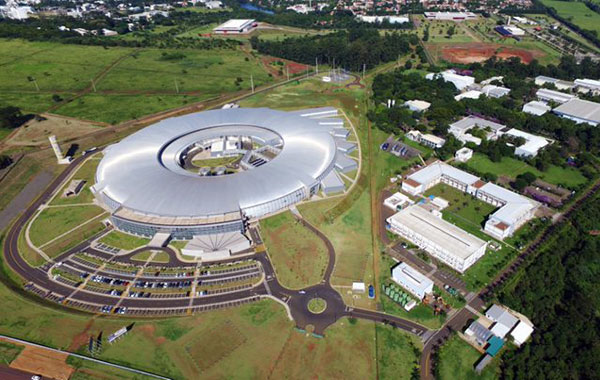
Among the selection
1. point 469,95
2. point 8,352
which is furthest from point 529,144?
point 8,352

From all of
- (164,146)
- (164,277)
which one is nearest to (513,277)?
(164,277)

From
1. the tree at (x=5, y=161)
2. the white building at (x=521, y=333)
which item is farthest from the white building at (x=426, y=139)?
the tree at (x=5, y=161)

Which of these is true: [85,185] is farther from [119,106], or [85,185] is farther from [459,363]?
[459,363]

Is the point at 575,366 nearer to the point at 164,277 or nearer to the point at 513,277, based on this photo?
the point at 513,277

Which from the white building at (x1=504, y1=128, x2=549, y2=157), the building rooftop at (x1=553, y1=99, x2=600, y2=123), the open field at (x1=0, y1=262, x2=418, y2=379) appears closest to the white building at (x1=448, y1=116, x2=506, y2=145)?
the white building at (x1=504, y1=128, x2=549, y2=157)

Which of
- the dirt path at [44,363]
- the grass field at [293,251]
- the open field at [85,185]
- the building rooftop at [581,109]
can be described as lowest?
the grass field at [293,251]

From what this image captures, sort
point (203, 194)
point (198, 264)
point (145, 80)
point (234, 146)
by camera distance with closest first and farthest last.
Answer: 1. point (198, 264)
2. point (203, 194)
3. point (234, 146)
4. point (145, 80)

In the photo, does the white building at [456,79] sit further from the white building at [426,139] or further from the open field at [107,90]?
the open field at [107,90]
